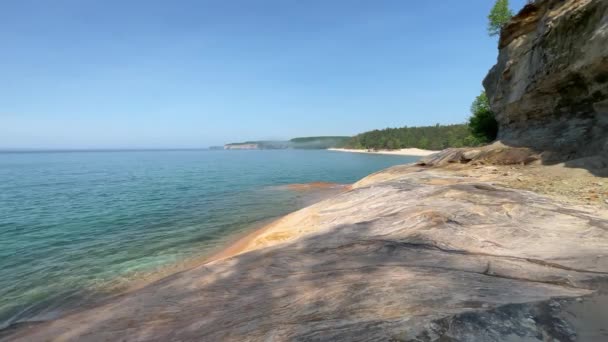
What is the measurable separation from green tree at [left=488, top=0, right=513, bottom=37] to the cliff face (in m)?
23.0

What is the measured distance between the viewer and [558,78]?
48.1 ft

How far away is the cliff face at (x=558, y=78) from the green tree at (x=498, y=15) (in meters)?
23.0

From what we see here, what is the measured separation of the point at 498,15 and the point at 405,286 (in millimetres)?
47867

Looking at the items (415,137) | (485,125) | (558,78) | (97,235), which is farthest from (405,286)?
(415,137)

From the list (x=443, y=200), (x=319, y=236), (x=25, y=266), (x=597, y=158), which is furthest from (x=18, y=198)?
(x=597, y=158)

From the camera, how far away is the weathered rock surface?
359 centimetres

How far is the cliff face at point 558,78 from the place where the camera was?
1258cm

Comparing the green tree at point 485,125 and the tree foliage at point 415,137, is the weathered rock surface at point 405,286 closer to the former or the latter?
the green tree at point 485,125

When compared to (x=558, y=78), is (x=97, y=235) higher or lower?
lower

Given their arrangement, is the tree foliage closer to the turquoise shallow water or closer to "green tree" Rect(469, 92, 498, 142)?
"green tree" Rect(469, 92, 498, 142)

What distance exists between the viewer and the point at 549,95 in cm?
1628

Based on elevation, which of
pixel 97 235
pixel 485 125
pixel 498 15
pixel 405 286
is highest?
pixel 498 15

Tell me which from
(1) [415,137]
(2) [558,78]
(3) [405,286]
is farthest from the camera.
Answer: (1) [415,137]

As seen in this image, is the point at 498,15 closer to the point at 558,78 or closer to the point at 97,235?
the point at 558,78
